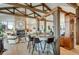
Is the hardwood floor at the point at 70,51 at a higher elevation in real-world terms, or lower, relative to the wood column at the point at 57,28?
lower

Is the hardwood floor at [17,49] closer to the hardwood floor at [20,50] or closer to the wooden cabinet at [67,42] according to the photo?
the hardwood floor at [20,50]

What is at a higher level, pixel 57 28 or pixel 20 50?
pixel 57 28

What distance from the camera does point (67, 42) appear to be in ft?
8.54

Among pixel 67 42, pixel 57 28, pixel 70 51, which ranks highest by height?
pixel 57 28

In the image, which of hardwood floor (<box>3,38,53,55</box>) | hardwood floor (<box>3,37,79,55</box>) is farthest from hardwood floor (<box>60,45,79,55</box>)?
→ hardwood floor (<box>3,38,53,55</box>)

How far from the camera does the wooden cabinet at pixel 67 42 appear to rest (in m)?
2.55

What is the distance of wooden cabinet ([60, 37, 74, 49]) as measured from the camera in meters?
2.55

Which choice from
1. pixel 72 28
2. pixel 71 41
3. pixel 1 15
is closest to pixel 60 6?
A: pixel 72 28

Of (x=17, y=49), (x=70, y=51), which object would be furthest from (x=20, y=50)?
(x=70, y=51)

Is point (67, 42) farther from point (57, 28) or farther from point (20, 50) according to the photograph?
point (20, 50)

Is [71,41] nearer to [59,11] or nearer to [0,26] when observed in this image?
[59,11]

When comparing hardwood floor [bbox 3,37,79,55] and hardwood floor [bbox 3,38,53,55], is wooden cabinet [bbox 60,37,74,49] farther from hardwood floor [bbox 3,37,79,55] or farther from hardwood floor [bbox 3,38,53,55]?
hardwood floor [bbox 3,38,53,55]

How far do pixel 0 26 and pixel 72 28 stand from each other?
133cm

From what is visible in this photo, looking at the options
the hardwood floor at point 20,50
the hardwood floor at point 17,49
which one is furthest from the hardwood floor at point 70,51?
the hardwood floor at point 17,49
